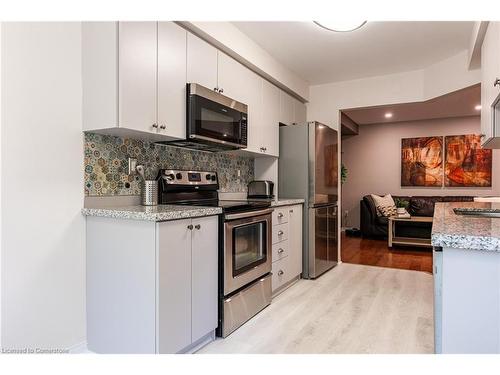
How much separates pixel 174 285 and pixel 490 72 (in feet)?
8.13

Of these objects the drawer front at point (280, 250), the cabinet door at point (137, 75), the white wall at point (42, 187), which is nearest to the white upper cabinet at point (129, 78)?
the cabinet door at point (137, 75)

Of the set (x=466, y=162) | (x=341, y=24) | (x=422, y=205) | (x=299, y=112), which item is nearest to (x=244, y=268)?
(x=341, y=24)

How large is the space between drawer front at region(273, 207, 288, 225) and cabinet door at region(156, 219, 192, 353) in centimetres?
127

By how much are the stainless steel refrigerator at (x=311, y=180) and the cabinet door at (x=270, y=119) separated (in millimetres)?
179

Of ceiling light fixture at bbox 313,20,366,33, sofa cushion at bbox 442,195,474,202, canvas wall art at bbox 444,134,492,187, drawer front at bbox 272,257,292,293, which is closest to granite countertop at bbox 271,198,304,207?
drawer front at bbox 272,257,292,293

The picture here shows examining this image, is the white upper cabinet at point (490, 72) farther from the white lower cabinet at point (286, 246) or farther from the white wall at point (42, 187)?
the white wall at point (42, 187)

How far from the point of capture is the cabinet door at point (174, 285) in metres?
1.69

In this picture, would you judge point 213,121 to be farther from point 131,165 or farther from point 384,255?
point 384,255

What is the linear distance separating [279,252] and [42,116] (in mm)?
2178

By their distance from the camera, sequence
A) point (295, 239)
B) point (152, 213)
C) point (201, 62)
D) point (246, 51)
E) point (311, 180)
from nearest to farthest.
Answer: point (152, 213), point (201, 62), point (246, 51), point (295, 239), point (311, 180)

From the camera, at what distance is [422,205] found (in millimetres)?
6000

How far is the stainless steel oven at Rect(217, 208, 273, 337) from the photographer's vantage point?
2188 millimetres

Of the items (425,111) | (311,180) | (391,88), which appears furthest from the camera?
(425,111)

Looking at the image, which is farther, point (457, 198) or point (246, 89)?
point (457, 198)
